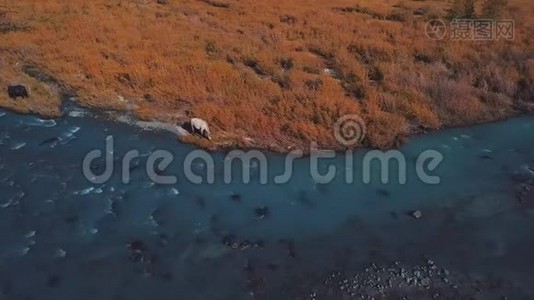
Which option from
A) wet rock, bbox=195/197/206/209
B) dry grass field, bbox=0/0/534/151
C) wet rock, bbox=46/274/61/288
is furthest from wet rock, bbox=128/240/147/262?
dry grass field, bbox=0/0/534/151

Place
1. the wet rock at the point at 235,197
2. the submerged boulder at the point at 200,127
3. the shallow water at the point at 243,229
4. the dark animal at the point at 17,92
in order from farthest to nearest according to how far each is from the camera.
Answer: the dark animal at the point at 17,92 → the submerged boulder at the point at 200,127 → the wet rock at the point at 235,197 → the shallow water at the point at 243,229

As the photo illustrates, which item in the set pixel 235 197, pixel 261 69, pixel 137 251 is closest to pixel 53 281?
pixel 137 251

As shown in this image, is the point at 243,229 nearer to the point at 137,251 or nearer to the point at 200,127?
the point at 137,251

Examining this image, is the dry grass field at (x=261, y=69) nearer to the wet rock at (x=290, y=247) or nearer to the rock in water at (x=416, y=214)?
the rock in water at (x=416, y=214)

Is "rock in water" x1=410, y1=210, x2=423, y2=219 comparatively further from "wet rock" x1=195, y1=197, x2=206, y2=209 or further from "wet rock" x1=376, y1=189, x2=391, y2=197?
"wet rock" x1=195, y1=197, x2=206, y2=209

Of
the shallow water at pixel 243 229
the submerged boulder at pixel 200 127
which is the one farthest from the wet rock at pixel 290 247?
the submerged boulder at pixel 200 127

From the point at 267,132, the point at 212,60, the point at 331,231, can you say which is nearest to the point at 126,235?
the point at 331,231
